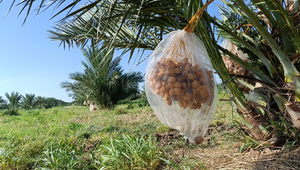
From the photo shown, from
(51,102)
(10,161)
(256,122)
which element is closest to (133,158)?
Answer: (256,122)

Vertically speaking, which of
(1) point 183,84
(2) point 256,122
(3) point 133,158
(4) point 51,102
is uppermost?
(4) point 51,102

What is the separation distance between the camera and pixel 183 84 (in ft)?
2.93

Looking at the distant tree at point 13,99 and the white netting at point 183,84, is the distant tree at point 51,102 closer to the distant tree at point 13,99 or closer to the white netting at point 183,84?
the distant tree at point 13,99

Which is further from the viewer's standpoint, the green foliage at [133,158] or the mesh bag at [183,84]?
the green foliage at [133,158]

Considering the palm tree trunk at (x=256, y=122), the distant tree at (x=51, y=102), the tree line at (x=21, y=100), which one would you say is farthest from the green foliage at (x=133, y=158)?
the distant tree at (x=51, y=102)

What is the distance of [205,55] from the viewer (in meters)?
1.02

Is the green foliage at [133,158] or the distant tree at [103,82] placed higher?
the distant tree at [103,82]

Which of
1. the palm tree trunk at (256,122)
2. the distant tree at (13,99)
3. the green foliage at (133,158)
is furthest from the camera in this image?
the distant tree at (13,99)

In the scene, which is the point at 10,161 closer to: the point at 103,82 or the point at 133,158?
the point at 133,158

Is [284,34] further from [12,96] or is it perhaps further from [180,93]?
[12,96]

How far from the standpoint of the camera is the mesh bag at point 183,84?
2.97ft

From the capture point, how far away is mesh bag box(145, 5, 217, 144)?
2.97 feet

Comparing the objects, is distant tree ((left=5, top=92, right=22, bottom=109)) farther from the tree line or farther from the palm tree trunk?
the palm tree trunk

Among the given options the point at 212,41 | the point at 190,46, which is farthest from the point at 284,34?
the point at 190,46
